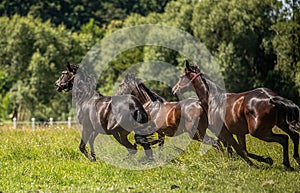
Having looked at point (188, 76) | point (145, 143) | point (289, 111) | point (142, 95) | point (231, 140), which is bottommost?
point (145, 143)

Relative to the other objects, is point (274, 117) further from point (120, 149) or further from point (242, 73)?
point (242, 73)

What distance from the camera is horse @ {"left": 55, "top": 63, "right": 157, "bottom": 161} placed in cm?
1236

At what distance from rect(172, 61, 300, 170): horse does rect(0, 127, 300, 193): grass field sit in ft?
1.52

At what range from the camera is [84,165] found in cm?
1123

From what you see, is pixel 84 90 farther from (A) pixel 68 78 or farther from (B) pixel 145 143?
(B) pixel 145 143

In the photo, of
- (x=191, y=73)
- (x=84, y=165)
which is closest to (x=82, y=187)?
(x=84, y=165)

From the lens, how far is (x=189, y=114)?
1320cm

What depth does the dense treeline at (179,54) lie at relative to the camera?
3766cm

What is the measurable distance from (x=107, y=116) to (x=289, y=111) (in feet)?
14.0

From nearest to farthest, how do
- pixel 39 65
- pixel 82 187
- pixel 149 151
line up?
1. pixel 82 187
2. pixel 149 151
3. pixel 39 65

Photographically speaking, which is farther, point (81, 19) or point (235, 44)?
point (81, 19)

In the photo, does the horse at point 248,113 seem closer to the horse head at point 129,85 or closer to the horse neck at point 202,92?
the horse neck at point 202,92

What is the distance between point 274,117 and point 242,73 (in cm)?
2818

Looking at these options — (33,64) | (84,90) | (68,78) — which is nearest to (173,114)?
(84,90)
